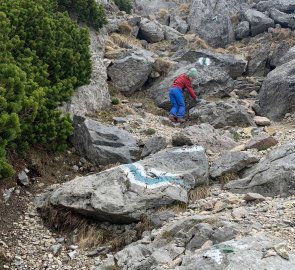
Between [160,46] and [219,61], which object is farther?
[160,46]

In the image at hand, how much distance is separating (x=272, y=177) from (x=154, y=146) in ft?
13.1

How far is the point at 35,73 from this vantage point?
12.1 metres

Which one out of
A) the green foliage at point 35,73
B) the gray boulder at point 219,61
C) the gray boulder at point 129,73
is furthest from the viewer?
the gray boulder at point 219,61

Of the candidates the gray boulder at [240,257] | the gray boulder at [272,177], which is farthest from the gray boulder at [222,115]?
the gray boulder at [240,257]

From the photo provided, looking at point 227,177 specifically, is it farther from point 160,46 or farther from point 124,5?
point 124,5

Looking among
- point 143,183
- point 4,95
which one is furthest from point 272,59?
point 4,95

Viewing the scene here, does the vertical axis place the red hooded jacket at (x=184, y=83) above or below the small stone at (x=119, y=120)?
above

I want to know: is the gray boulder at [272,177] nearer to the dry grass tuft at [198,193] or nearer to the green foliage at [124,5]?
the dry grass tuft at [198,193]

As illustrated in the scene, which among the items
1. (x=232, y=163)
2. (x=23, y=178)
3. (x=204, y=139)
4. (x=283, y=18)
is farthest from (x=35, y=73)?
(x=283, y=18)

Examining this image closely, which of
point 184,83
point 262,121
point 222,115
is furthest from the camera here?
point 184,83

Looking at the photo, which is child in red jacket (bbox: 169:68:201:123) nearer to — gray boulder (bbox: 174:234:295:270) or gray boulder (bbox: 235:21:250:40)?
gray boulder (bbox: 174:234:295:270)

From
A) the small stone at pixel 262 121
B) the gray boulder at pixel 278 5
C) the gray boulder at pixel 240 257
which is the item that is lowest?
the small stone at pixel 262 121

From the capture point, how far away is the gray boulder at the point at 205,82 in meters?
20.2

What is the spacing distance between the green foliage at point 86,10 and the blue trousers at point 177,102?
6961 mm
